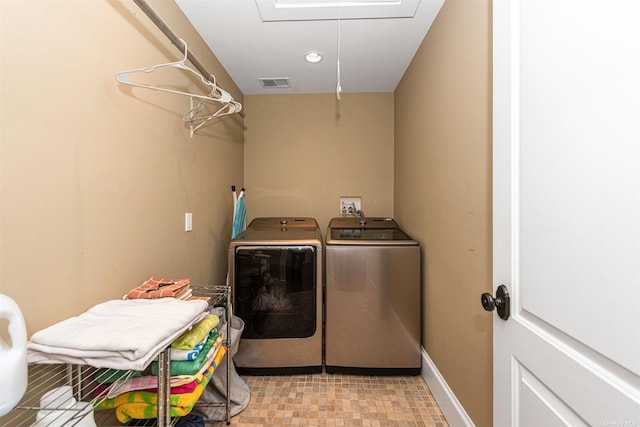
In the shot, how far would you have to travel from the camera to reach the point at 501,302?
0.82 meters

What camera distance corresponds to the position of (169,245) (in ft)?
4.79

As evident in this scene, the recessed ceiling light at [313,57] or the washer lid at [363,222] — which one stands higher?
the recessed ceiling light at [313,57]

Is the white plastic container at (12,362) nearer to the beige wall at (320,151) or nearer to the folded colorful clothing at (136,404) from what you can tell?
the folded colorful clothing at (136,404)

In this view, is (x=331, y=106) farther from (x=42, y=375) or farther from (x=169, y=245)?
(x=42, y=375)

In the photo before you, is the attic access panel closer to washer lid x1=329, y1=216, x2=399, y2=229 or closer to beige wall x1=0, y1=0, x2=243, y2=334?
beige wall x1=0, y1=0, x2=243, y2=334

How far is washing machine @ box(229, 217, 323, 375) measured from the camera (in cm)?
185

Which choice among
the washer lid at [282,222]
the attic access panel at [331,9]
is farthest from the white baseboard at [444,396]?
the attic access panel at [331,9]

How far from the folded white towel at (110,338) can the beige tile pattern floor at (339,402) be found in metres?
0.99

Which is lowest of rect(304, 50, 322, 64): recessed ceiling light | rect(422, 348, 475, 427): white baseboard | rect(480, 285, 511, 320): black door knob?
rect(422, 348, 475, 427): white baseboard

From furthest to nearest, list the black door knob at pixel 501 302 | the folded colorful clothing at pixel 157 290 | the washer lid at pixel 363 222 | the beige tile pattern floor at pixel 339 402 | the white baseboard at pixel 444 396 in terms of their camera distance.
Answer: the washer lid at pixel 363 222
the beige tile pattern floor at pixel 339 402
the white baseboard at pixel 444 396
the folded colorful clothing at pixel 157 290
the black door knob at pixel 501 302

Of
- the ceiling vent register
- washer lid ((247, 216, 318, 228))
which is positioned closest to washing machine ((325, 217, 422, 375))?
washer lid ((247, 216, 318, 228))

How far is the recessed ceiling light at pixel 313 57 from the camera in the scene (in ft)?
6.57

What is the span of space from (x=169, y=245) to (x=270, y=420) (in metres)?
1.10

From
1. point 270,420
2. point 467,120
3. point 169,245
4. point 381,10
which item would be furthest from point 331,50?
point 270,420
